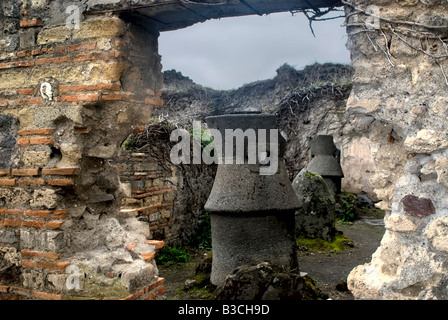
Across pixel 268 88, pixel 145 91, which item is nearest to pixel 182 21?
pixel 145 91

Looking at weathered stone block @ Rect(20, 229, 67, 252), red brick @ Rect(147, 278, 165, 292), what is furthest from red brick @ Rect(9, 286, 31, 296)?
red brick @ Rect(147, 278, 165, 292)

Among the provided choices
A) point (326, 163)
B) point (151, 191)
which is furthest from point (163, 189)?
point (326, 163)

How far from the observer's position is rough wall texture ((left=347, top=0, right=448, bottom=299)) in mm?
2295

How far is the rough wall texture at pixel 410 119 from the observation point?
7.53 feet

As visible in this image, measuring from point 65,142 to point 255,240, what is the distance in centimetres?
233

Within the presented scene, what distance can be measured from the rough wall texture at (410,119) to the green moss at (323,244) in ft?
15.2

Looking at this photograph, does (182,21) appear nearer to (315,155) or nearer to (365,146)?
(315,155)

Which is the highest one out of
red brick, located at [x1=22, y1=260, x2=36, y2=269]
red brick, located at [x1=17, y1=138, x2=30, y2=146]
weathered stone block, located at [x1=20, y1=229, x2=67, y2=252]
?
red brick, located at [x1=17, y1=138, x2=30, y2=146]

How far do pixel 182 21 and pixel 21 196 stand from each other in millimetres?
1909

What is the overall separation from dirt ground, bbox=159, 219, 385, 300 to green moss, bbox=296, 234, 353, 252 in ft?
0.42

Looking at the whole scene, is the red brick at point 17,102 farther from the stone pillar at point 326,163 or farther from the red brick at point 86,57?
the stone pillar at point 326,163

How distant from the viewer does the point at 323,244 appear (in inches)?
285

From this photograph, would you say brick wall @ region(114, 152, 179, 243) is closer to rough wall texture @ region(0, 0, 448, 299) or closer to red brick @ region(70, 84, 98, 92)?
rough wall texture @ region(0, 0, 448, 299)

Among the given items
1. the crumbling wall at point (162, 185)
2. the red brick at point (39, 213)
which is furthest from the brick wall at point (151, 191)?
the red brick at point (39, 213)
